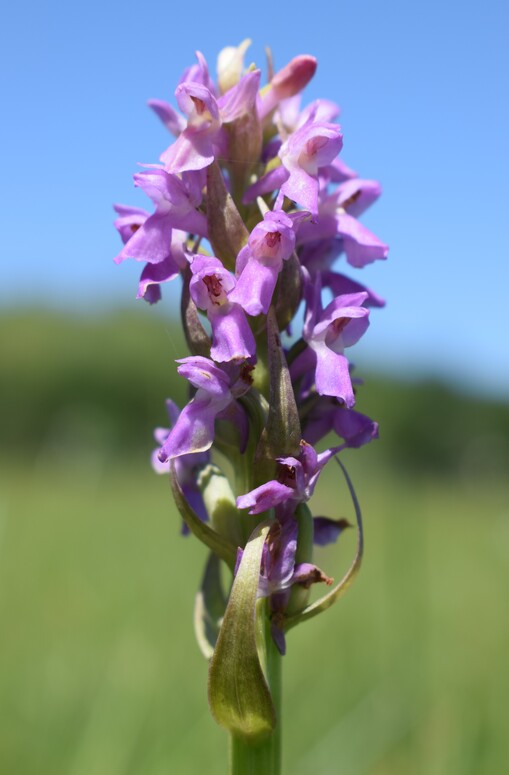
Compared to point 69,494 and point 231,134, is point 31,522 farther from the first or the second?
point 231,134

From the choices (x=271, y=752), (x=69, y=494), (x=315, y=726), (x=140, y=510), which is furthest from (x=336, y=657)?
(x=69, y=494)

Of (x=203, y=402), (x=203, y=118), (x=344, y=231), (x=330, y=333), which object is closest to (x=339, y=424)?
(x=330, y=333)

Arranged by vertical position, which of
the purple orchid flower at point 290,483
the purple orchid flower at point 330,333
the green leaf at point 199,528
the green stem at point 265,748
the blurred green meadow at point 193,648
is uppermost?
the purple orchid flower at point 330,333

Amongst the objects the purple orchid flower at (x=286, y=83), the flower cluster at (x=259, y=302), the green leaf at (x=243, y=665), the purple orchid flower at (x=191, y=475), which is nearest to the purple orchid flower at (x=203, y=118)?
the flower cluster at (x=259, y=302)

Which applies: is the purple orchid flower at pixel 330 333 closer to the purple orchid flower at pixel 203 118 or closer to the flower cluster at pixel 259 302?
the flower cluster at pixel 259 302

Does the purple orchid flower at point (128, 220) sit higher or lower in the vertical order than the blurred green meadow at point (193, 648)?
higher

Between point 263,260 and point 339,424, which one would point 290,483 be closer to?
point 339,424
